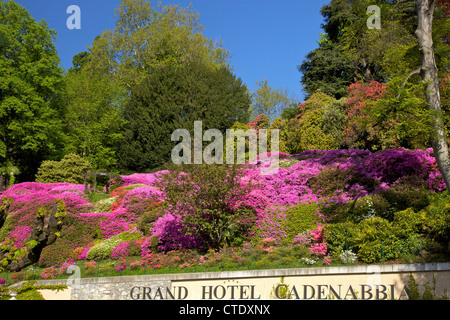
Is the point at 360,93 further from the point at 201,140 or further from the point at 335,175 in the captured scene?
the point at 201,140

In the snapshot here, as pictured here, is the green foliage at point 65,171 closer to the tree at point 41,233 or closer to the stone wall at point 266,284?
the stone wall at point 266,284

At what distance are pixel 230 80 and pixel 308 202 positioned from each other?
75.6 ft

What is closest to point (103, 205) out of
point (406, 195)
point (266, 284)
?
point (266, 284)

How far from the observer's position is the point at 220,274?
12.9 meters

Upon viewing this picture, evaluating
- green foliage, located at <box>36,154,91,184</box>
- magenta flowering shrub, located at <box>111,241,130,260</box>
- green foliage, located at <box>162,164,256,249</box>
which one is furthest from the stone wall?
green foliage, located at <box>36,154,91,184</box>

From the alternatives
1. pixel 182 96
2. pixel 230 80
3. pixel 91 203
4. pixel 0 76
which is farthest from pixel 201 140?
pixel 0 76

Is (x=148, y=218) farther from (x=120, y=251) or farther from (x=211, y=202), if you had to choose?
(x=211, y=202)

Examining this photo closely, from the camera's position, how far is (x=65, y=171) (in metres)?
30.4

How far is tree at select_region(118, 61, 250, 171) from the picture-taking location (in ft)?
111

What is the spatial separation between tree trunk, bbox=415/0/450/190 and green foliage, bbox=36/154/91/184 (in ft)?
74.2

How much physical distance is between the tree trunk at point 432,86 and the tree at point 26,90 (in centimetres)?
2590

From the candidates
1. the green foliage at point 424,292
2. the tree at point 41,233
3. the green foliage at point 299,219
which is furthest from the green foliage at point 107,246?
the green foliage at point 424,292

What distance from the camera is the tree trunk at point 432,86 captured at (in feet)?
45.3

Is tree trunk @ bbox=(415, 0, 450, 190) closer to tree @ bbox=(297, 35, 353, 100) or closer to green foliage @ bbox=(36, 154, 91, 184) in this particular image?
tree @ bbox=(297, 35, 353, 100)
